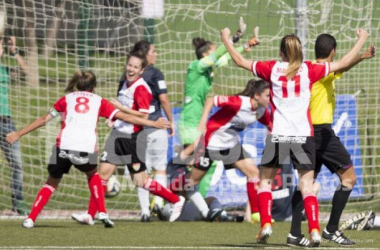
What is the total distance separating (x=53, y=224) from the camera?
10805 millimetres

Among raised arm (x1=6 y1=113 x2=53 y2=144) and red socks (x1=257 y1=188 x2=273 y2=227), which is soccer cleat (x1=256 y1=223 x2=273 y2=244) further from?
raised arm (x1=6 y1=113 x2=53 y2=144)

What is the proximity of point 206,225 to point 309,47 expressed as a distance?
111 inches

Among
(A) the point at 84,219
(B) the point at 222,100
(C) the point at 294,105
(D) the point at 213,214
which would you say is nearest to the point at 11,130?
(A) the point at 84,219

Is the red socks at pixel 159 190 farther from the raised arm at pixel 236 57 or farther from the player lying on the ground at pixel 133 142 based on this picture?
the raised arm at pixel 236 57

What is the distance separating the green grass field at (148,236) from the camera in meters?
8.27

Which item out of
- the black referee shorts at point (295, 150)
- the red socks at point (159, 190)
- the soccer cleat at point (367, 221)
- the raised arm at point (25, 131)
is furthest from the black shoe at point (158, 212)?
the black referee shorts at point (295, 150)

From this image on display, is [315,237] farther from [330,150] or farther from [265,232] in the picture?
[330,150]

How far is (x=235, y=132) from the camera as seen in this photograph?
37.0 ft

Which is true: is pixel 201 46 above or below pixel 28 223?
above

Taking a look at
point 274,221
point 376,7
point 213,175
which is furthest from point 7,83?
point 376,7

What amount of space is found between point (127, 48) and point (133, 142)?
8.58ft

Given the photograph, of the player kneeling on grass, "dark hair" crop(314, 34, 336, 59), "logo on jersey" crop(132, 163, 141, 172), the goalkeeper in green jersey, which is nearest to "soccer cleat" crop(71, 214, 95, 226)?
the player kneeling on grass

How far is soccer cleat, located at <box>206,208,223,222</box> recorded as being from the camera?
448 inches

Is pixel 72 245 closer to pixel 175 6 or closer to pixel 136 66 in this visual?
pixel 136 66
